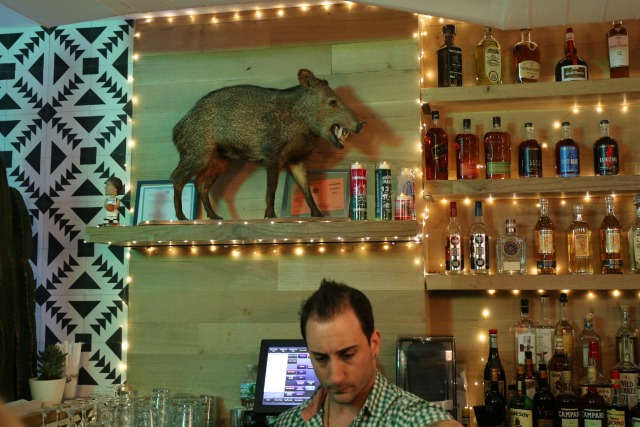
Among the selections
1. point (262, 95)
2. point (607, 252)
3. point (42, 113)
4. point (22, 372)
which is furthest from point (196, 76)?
point (607, 252)

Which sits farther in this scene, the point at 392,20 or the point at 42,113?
the point at 42,113

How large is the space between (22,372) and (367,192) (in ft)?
5.33

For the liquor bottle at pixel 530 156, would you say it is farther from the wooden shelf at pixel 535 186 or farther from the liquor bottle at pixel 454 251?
the liquor bottle at pixel 454 251

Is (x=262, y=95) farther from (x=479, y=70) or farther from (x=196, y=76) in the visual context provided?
(x=479, y=70)

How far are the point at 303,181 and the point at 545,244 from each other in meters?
1.02

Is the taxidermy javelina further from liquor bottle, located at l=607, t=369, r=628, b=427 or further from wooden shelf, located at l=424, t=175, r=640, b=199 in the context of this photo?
liquor bottle, located at l=607, t=369, r=628, b=427

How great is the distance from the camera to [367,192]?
3357 millimetres

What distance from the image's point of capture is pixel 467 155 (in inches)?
132

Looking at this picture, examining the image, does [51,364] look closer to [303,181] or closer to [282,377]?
[282,377]

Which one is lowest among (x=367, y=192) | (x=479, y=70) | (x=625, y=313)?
(x=625, y=313)

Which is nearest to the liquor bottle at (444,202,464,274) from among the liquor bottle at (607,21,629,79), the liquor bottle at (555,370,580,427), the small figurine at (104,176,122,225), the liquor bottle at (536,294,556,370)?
the liquor bottle at (536,294,556,370)

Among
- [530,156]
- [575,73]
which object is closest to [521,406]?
[530,156]

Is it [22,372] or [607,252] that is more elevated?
[607,252]

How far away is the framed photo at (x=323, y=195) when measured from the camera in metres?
3.33
